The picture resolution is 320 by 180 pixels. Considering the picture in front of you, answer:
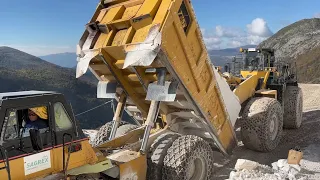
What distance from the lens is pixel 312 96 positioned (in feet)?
57.9

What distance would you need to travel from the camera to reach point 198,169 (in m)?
6.05

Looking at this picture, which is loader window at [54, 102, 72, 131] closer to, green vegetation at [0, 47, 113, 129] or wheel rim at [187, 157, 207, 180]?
wheel rim at [187, 157, 207, 180]

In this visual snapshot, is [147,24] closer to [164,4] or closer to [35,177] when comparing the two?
[164,4]

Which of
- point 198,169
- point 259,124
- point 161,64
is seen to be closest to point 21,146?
point 161,64

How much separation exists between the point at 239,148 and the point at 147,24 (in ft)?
15.4

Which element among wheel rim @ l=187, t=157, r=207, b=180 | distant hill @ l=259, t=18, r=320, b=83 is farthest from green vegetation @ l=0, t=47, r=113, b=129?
distant hill @ l=259, t=18, r=320, b=83

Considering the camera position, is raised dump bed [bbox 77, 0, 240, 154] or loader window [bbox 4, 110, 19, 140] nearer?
loader window [bbox 4, 110, 19, 140]

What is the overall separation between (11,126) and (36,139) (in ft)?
0.97

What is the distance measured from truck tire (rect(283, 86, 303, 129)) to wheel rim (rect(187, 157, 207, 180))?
5760 mm

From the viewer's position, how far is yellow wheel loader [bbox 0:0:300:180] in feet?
12.6

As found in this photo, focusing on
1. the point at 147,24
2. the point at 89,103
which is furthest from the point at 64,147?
the point at 89,103

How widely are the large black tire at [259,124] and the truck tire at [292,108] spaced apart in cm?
271

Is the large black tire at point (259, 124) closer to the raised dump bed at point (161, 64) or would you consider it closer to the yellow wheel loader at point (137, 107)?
the yellow wheel loader at point (137, 107)

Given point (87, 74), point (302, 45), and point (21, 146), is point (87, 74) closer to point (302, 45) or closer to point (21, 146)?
point (21, 146)
